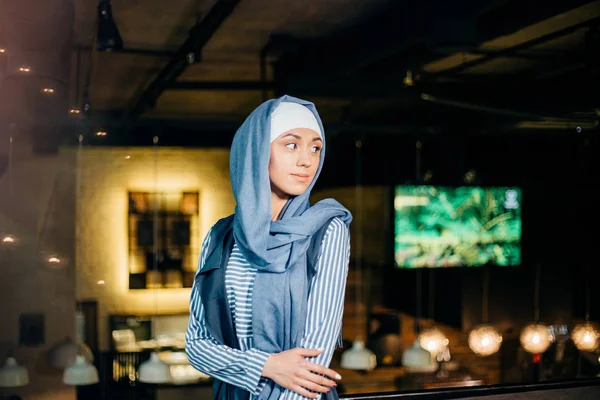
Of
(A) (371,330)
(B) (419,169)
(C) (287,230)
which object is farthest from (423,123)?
(C) (287,230)

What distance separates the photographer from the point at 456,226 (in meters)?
6.64

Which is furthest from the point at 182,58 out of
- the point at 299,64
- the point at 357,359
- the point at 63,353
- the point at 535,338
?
the point at 535,338

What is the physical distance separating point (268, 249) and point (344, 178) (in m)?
4.53

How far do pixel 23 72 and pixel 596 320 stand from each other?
5.31 m

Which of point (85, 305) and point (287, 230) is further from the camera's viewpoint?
point (85, 305)

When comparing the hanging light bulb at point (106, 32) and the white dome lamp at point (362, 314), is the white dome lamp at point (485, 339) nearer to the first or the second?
the white dome lamp at point (362, 314)

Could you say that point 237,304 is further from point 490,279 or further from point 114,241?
point 490,279

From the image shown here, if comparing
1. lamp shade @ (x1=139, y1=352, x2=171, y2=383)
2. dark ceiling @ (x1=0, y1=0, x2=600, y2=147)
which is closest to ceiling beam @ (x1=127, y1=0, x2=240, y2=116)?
dark ceiling @ (x1=0, y1=0, x2=600, y2=147)

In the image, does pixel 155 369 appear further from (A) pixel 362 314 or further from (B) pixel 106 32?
(B) pixel 106 32

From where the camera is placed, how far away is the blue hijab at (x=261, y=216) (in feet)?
5.22

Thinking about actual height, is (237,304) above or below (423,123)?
below

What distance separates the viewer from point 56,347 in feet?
16.4

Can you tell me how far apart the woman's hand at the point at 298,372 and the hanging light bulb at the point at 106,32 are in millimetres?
2823

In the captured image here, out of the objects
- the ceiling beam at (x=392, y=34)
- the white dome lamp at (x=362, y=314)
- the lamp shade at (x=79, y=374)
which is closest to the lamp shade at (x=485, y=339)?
the white dome lamp at (x=362, y=314)
